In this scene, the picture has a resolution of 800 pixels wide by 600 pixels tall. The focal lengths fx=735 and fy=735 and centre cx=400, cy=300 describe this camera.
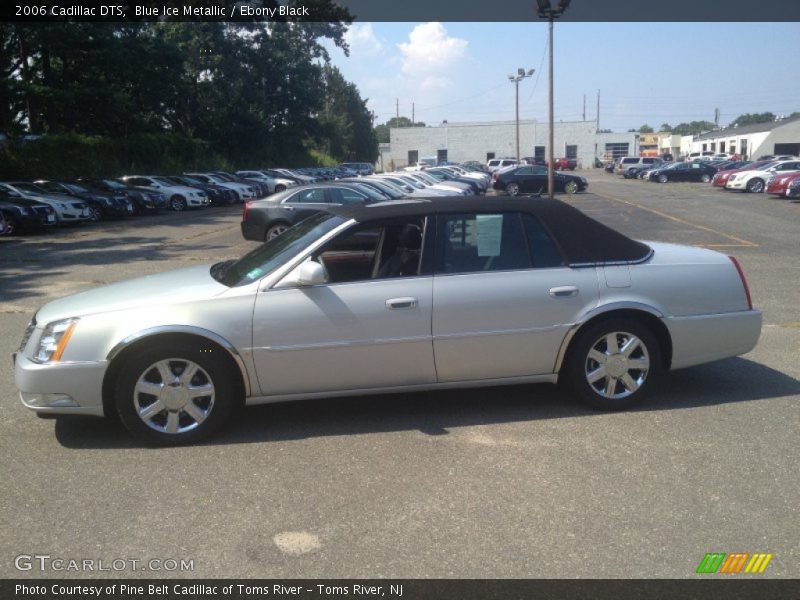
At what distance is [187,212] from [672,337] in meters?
28.8

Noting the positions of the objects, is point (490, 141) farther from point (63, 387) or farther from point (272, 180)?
point (63, 387)

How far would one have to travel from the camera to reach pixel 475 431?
4.94 m

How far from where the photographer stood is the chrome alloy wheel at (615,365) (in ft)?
17.0

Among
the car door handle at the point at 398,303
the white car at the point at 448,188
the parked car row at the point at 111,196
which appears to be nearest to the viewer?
the car door handle at the point at 398,303

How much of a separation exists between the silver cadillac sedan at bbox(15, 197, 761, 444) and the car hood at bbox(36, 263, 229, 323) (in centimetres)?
2

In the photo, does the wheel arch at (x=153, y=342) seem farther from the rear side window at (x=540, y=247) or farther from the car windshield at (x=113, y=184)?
the car windshield at (x=113, y=184)

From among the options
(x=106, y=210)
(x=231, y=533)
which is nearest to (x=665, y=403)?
(x=231, y=533)

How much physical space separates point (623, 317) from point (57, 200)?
22.8m

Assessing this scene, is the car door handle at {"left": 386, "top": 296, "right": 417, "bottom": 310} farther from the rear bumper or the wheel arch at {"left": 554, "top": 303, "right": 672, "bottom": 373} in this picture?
the rear bumper

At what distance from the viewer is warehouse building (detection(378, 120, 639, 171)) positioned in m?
92.8

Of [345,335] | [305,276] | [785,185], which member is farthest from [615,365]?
[785,185]

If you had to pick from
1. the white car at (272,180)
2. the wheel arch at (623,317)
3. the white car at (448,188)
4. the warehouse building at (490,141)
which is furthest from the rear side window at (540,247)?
the warehouse building at (490,141)
